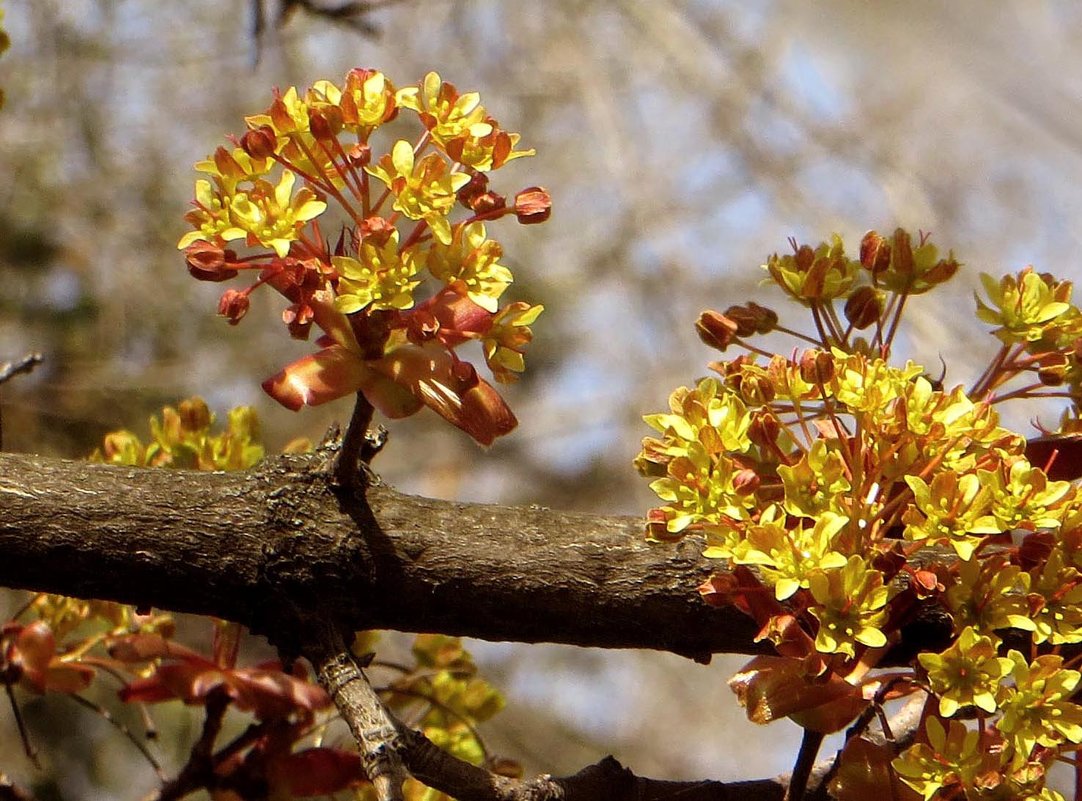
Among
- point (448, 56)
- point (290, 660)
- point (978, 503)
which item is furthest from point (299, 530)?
point (448, 56)

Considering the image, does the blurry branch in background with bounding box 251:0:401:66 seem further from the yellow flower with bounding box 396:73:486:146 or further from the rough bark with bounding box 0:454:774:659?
the rough bark with bounding box 0:454:774:659

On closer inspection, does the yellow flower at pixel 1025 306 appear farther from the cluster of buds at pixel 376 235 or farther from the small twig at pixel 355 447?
the small twig at pixel 355 447

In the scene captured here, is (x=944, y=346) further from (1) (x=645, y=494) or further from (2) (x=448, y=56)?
(2) (x=448, y=56)

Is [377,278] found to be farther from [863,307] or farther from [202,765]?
[202,765]

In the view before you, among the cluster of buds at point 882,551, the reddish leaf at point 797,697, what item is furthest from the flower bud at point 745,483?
the reddish leaf at point 797,697

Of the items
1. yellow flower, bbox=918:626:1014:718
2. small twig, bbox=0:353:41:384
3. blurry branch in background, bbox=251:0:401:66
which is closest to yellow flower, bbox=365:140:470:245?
yellow flower, bbox=918:626:1014:718
